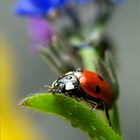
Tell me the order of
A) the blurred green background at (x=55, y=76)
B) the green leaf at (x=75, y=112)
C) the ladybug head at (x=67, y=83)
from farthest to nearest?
the blurred green background at (x=55, y=76), the ladybug head at (x=67, y=83), the green leaf at (x=75, y=112)

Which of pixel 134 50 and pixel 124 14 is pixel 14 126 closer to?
pixel 134 50

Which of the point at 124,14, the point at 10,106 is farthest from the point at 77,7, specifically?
the point at 124,14

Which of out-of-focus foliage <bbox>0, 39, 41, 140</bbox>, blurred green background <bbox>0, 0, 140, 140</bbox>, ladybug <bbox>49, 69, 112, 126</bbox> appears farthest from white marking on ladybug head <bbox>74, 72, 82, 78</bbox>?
blurred green background <bbox>0, 0, 140, 140</bbox>

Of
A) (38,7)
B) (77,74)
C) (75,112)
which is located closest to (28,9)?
(38,7)

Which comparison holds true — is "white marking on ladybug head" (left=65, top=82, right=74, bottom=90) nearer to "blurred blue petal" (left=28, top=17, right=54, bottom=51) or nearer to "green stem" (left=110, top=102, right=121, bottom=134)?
"green stem" (left=110, top=102, right=121, bottom=134)

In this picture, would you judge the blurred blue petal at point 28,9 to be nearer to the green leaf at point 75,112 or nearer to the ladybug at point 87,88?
the ladybug at point 87,88

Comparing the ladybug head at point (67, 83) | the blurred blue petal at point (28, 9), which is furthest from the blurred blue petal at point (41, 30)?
the ladybug head at point (67, 83)

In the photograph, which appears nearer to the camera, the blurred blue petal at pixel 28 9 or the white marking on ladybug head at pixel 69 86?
the white marking on ladybug head at pixel 69 86
